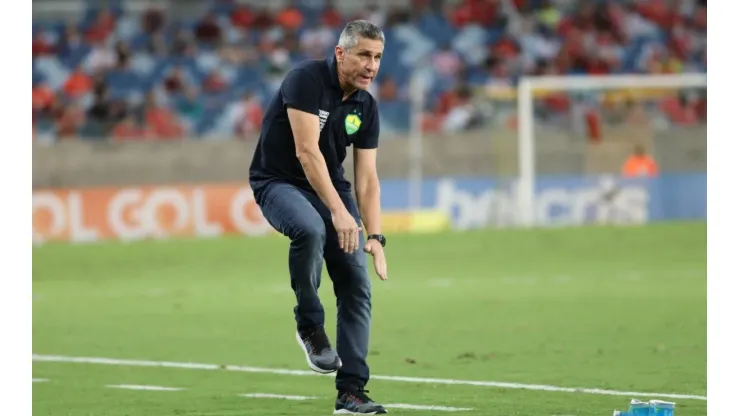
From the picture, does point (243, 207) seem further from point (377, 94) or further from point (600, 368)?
point (600, 368)

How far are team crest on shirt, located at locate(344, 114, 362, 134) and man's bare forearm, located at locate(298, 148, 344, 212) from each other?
40 centimetres

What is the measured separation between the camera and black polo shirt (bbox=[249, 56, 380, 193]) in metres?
9.05

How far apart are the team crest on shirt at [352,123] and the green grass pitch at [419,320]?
181 cm

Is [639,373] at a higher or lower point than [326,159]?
lower

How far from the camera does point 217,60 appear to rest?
36031mm

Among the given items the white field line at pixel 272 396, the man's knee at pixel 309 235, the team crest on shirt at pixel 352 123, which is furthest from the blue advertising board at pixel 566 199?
the man's knee at pixel 309 235

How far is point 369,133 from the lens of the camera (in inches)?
372

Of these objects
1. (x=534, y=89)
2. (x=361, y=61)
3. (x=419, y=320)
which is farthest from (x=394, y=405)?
(x=534, y=89)

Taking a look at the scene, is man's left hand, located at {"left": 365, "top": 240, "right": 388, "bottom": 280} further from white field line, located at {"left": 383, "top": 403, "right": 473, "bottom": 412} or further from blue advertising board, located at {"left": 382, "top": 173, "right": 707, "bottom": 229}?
blue advertising board, located at {"left": 382, "top": 173, "right": 707, "bottom": 229}

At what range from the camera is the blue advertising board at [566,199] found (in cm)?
3002

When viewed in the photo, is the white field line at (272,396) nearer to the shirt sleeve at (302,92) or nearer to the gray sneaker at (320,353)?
the gray sneaker at (320,353)

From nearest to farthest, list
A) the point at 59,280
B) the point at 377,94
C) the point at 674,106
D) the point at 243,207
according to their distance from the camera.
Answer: the point at 59,280
the point at 243,207
the point at 674,106
the point at 377,94
